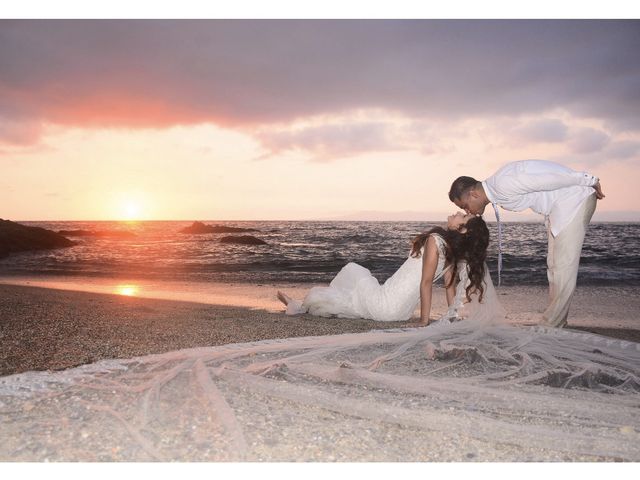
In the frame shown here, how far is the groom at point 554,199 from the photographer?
5.19 meters

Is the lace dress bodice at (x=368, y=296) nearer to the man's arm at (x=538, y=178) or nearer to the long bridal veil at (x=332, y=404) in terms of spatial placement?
the man's arm at (x=538, y=178)

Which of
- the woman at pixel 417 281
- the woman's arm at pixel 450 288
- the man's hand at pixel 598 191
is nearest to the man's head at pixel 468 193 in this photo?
the woman at pixel 417 281

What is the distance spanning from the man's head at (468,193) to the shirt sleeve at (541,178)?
0.75 feet

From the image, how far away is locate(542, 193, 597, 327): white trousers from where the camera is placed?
532 cm

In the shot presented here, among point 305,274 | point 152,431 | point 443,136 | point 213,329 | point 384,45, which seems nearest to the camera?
point 152,431

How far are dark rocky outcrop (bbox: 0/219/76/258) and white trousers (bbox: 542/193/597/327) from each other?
67.0 feet

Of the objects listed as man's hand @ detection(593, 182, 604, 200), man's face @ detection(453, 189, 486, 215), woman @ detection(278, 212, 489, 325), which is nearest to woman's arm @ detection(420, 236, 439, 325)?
woman @ detection(278, 212, 489, 325)

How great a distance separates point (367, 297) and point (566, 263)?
7.57 feet

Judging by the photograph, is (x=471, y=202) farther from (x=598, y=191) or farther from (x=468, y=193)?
(x=598, y=191)

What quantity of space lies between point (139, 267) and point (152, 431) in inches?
512

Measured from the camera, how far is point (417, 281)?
19.8 ft

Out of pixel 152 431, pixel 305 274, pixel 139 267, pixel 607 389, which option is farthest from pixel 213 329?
pixel 139 267
